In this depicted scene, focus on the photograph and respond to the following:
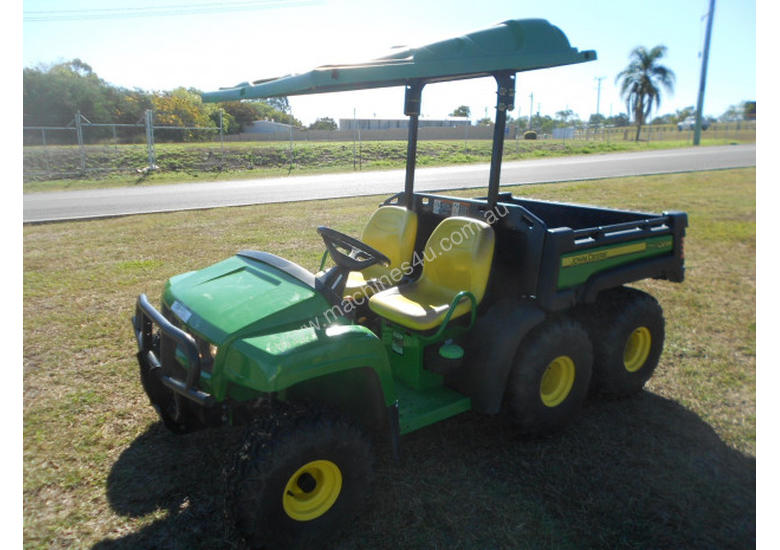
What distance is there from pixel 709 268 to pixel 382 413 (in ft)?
20.2

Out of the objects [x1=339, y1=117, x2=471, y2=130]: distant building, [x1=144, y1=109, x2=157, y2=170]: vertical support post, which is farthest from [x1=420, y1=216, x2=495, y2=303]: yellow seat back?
[x1=339, y1=117, x2=471, y2=130]: distant building

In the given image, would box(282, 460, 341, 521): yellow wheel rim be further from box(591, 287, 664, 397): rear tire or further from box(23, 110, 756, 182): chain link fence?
box(23, 110, 756, 182): chain link fence

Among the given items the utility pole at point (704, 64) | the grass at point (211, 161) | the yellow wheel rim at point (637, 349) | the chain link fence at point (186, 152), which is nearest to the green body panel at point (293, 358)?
the yellow wheel rim at point (637, 349)

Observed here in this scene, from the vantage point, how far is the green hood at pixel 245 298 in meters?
2.55

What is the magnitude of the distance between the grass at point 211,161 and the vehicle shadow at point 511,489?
14.8 meters

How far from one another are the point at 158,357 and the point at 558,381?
7.93 ft

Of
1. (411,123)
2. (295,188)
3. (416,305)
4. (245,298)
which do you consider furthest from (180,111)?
(245,298)

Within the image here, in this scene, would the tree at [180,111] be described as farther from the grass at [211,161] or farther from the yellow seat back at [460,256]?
the yellow seat back at [460,256]

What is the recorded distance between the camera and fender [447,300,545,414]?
121 inches

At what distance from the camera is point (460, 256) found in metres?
3.44

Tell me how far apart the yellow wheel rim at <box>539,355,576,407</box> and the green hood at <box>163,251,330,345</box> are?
62.5 inches

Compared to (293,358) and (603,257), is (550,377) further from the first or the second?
(293,358)

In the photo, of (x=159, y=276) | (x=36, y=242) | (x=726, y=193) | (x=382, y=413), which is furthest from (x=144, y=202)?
(x=726, y=193)

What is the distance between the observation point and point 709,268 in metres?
7.08
